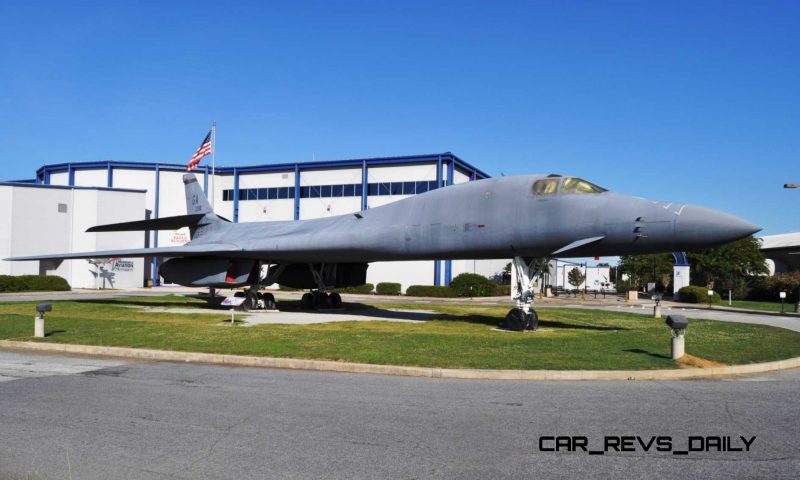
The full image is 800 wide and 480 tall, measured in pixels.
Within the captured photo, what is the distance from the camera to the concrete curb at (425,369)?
382 inches

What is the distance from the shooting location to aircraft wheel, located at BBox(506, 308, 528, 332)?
1620 cm

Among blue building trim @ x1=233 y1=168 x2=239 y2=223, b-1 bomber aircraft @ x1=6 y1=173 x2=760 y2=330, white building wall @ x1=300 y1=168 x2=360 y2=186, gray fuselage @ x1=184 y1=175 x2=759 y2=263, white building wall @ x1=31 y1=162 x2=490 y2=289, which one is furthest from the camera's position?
blue building trim @ x1=233 y1=168 x2=239 y2=223

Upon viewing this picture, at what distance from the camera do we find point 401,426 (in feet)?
21.3

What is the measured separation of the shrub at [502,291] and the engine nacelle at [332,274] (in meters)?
23.5

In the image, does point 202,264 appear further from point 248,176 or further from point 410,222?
point 248,176

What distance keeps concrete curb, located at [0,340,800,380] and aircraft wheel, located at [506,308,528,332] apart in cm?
620

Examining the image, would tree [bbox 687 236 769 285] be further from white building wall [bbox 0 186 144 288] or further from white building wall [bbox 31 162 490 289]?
white building wall [bbox 0 186 144 288]

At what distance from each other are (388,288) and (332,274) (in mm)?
22178

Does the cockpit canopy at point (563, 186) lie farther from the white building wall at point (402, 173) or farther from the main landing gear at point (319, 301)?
the white building wall at point (402, 173)

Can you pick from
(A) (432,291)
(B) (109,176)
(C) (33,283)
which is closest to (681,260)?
(A) (432,291)

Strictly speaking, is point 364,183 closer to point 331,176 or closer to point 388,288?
point 331,176

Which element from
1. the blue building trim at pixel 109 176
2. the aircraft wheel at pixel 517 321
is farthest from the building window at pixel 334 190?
the aircraft wheel at pixel 517 321

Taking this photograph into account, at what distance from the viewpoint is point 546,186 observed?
15859 mm

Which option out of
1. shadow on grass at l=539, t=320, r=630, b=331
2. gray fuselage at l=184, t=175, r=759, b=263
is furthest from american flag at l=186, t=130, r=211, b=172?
shadow on grass at l=539, t=320, r=630, b=331
